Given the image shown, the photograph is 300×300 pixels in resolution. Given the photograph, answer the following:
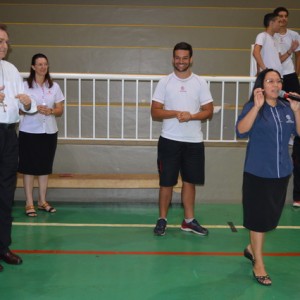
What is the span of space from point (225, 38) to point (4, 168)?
5697 mm

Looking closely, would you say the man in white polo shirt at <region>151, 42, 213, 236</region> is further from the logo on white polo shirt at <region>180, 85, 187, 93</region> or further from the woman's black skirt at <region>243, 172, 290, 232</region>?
the woman's black skirt at <region>243, 172, 290, 232</region>

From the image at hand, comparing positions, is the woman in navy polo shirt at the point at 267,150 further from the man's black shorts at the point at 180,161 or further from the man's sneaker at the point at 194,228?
the man's sneaker at the point at 194,228

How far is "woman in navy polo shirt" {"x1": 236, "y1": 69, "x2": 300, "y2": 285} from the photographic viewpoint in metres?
3.16

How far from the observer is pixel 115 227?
4668 mm

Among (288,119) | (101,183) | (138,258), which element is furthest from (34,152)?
(288,119)

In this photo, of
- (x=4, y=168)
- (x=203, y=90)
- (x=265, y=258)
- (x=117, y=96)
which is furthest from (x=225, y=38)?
(x=4, y=168)

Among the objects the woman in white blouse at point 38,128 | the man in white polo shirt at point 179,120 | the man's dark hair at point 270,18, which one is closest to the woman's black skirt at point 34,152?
the woman in white blouse at point 38,128

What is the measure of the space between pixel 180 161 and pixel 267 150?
1310 millimetres

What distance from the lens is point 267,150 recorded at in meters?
3.19

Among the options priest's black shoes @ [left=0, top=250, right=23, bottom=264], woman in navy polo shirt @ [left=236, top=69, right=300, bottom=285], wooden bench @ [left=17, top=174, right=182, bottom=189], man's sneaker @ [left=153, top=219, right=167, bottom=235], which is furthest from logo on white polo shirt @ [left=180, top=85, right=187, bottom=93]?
priest's black shoes @ [left=0, top=250, right=23, bottom=264]

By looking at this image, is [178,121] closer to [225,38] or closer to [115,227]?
[115,227]

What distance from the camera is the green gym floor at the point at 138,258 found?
10.5 feet

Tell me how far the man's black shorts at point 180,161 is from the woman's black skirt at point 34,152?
1.31 m

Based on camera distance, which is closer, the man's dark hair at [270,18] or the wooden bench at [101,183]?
the wooden bench at [101,183]
